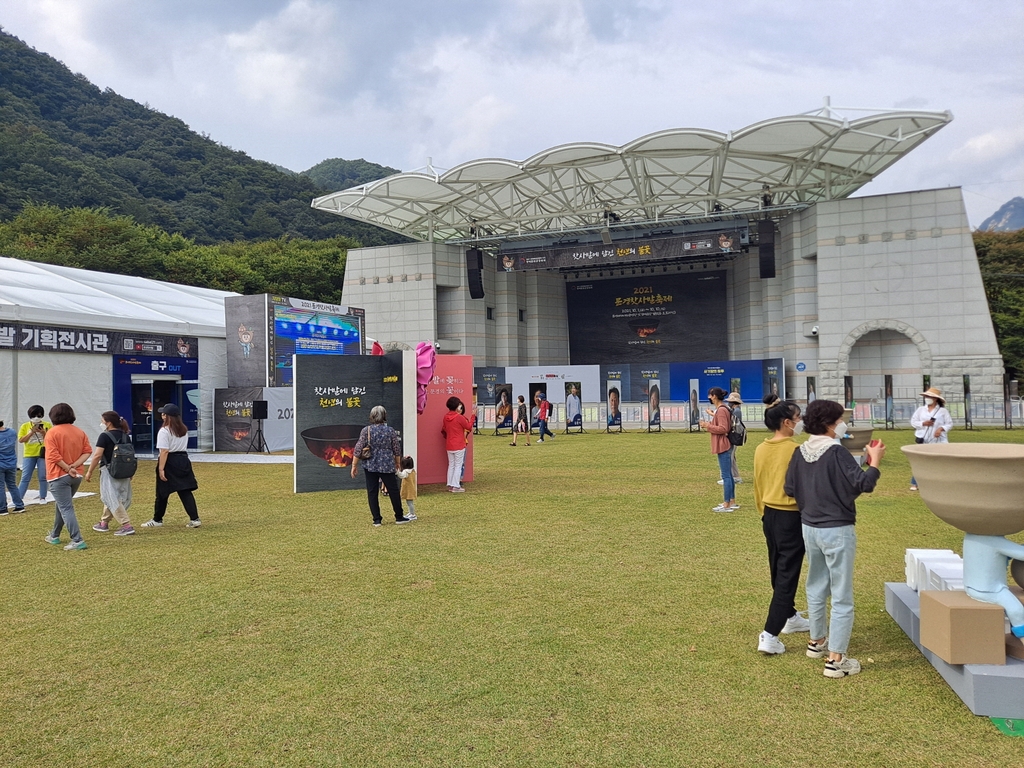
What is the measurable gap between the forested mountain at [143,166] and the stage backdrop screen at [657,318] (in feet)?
89.9

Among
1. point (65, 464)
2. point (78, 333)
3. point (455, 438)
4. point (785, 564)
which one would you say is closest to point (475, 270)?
point (78, 333)

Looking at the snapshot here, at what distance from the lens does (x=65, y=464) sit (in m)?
7.40

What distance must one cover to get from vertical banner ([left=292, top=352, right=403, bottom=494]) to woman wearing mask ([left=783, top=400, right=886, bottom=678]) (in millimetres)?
8173

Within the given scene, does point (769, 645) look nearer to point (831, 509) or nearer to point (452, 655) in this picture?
point (831, 509)

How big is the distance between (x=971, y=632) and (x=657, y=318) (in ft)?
109

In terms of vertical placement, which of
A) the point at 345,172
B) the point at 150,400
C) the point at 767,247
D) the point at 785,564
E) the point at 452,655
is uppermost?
the point at 345,172

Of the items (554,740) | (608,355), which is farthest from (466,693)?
(608,355)

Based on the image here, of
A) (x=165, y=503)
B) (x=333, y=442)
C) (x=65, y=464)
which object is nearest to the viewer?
(x=65, y=464)

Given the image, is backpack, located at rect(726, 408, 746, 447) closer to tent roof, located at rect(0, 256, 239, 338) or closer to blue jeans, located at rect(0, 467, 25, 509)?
blue jeans, located at rect(0, 467, 25, 509)

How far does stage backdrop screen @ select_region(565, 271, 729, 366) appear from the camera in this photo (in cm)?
3534

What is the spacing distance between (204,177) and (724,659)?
2614 inches

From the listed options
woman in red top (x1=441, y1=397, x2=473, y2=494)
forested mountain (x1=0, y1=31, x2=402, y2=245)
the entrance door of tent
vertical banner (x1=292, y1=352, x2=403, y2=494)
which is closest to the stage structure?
the entrance door of tent

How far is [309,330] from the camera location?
21.5 m

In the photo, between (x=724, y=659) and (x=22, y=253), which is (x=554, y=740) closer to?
(x=724, y=659)
